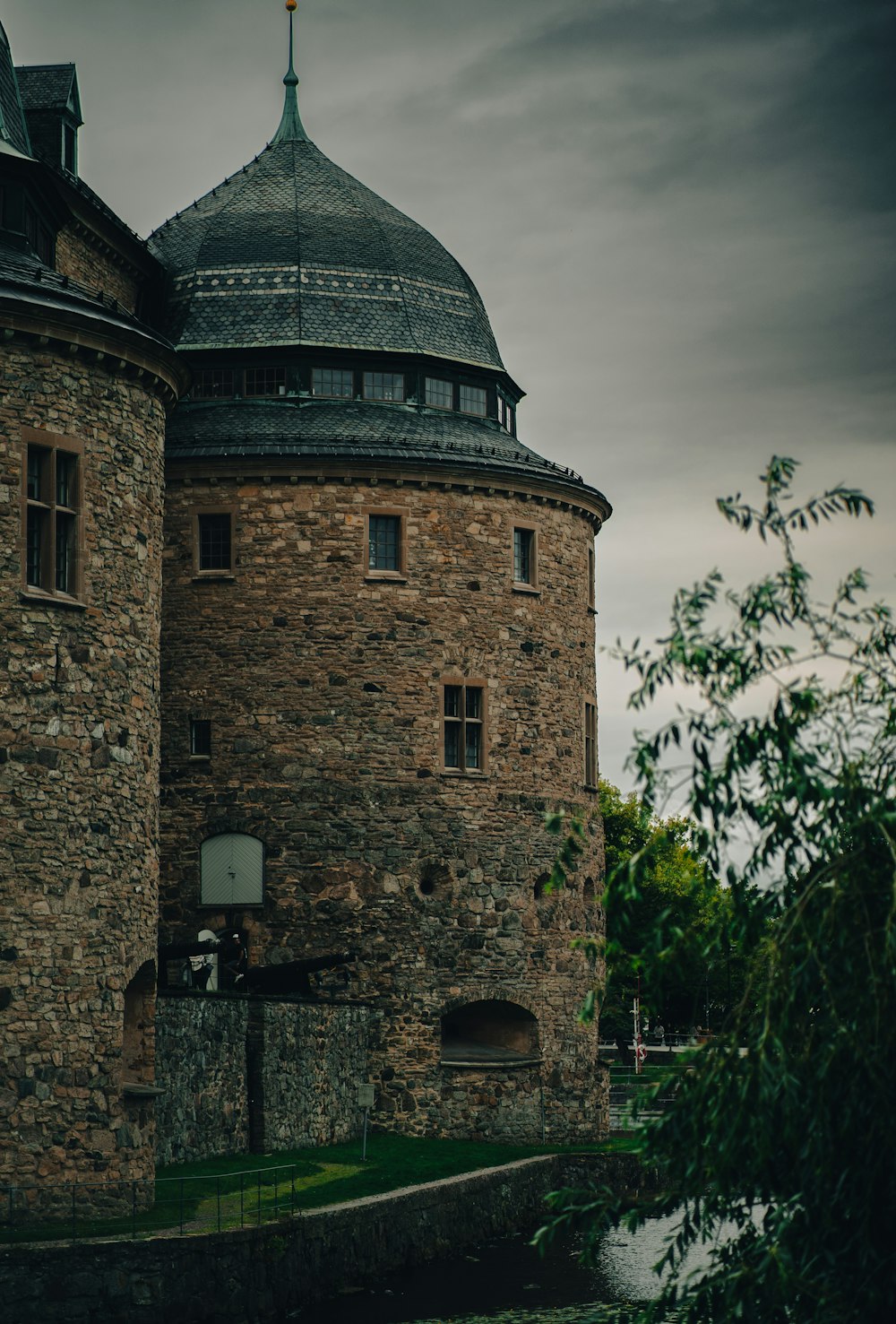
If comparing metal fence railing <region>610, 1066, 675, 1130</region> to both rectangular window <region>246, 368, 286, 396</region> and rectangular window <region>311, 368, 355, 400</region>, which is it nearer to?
rectangular window <region>311, 368, 355, 400</region>

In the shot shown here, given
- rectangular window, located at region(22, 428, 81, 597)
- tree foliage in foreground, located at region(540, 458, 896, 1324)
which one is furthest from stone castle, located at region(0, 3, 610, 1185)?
tree foliage in foreground, located at region(540, 458, 896, 1324)

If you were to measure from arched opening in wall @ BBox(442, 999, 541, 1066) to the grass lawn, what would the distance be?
5.58ft

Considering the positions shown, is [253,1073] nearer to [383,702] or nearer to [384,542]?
[383,702]

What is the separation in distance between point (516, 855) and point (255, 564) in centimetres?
718

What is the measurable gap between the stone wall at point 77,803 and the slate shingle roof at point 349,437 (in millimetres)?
11141

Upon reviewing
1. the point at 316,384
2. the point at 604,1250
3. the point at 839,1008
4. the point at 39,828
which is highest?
the point at 316,384

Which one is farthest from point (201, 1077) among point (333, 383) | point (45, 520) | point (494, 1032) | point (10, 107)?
point (333, 383)

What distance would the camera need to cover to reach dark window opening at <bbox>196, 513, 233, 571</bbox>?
37031 millimetres

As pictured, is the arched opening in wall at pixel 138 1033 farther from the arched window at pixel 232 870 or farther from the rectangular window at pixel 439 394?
the rectangular window at pixel 439 394

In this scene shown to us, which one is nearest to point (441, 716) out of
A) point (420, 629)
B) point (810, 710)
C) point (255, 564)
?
point (420, 629)

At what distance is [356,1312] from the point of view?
79.2 feet

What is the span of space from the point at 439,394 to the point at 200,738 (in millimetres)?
8767

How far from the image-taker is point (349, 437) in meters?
37.6

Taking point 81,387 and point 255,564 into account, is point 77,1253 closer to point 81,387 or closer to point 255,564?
point 81,387
